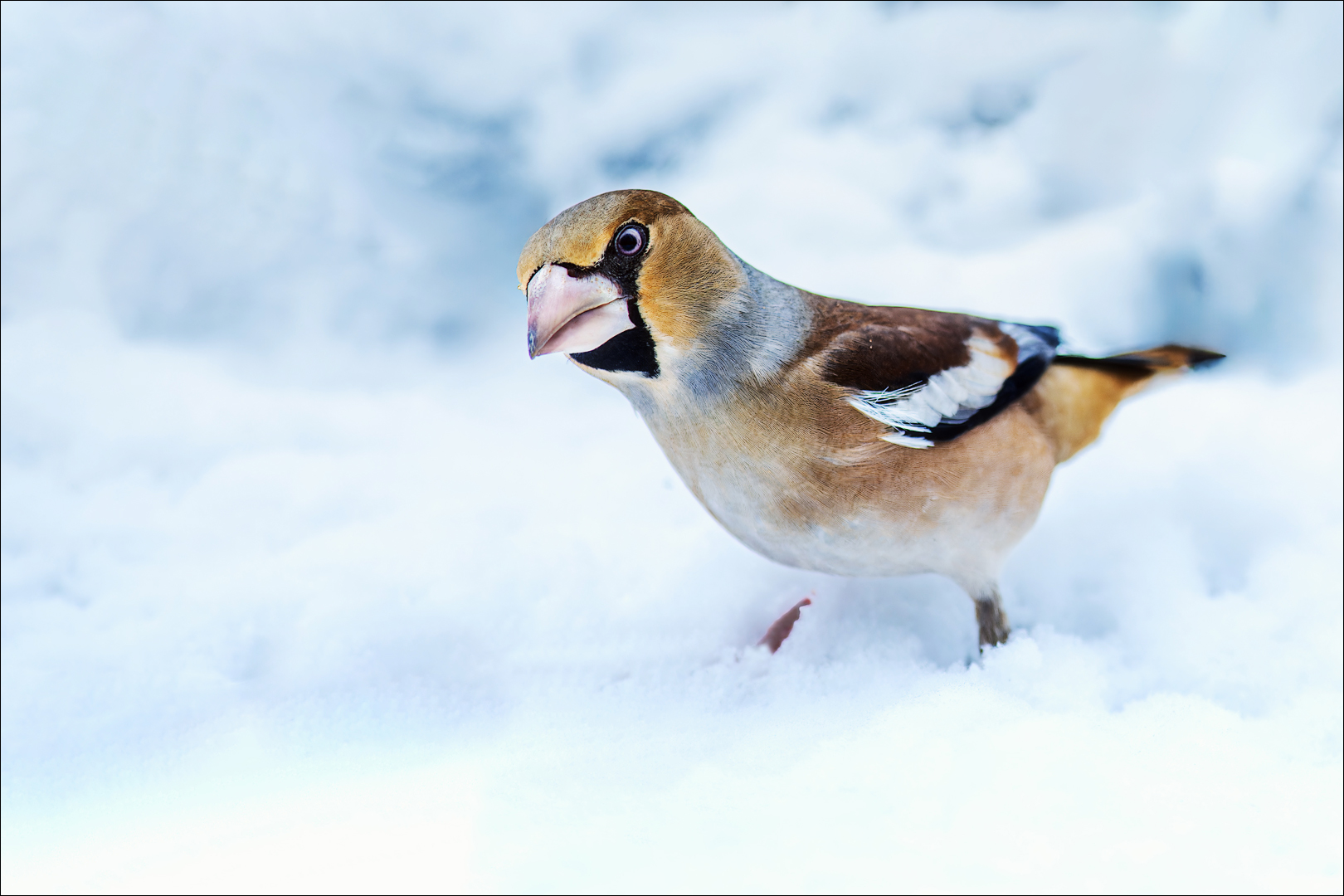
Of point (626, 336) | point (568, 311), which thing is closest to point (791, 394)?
point (626, 336)

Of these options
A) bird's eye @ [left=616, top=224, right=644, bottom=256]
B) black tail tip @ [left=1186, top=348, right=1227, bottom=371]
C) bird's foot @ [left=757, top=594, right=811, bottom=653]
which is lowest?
bird's foot @ [left=757, top=594, right=811, bottom=653]

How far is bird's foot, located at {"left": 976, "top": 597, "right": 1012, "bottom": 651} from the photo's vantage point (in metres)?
1.77

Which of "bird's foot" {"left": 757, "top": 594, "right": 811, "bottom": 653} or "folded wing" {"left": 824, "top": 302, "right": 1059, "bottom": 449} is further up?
"folded wing" {"left": 824, "top": 302, "right": 1059, "bottom": 449}

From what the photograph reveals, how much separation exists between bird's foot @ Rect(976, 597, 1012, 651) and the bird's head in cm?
82

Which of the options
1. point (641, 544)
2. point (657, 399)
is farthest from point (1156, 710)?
point (641, 544)

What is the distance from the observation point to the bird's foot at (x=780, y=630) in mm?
1903

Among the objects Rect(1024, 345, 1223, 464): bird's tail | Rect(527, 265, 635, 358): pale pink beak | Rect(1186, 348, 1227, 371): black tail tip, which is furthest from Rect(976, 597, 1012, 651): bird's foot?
Rect(527, 265, 635, 358): pale pink beak

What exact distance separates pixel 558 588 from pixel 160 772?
0.85 metres

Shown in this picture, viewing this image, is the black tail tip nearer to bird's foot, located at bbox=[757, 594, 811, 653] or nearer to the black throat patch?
bird's foot, located at bbox=[757, 594, 811, 653]

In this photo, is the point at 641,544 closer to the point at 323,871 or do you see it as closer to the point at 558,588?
the point at 558,588

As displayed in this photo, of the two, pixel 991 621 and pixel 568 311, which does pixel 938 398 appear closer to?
pixel 991 621

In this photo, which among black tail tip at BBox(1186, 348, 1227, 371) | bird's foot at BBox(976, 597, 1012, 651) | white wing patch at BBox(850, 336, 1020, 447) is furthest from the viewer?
black tail tip at BBox(1186, 348, 1227, 371)

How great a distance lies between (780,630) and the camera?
6.31 feet

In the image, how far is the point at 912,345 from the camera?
161cm
